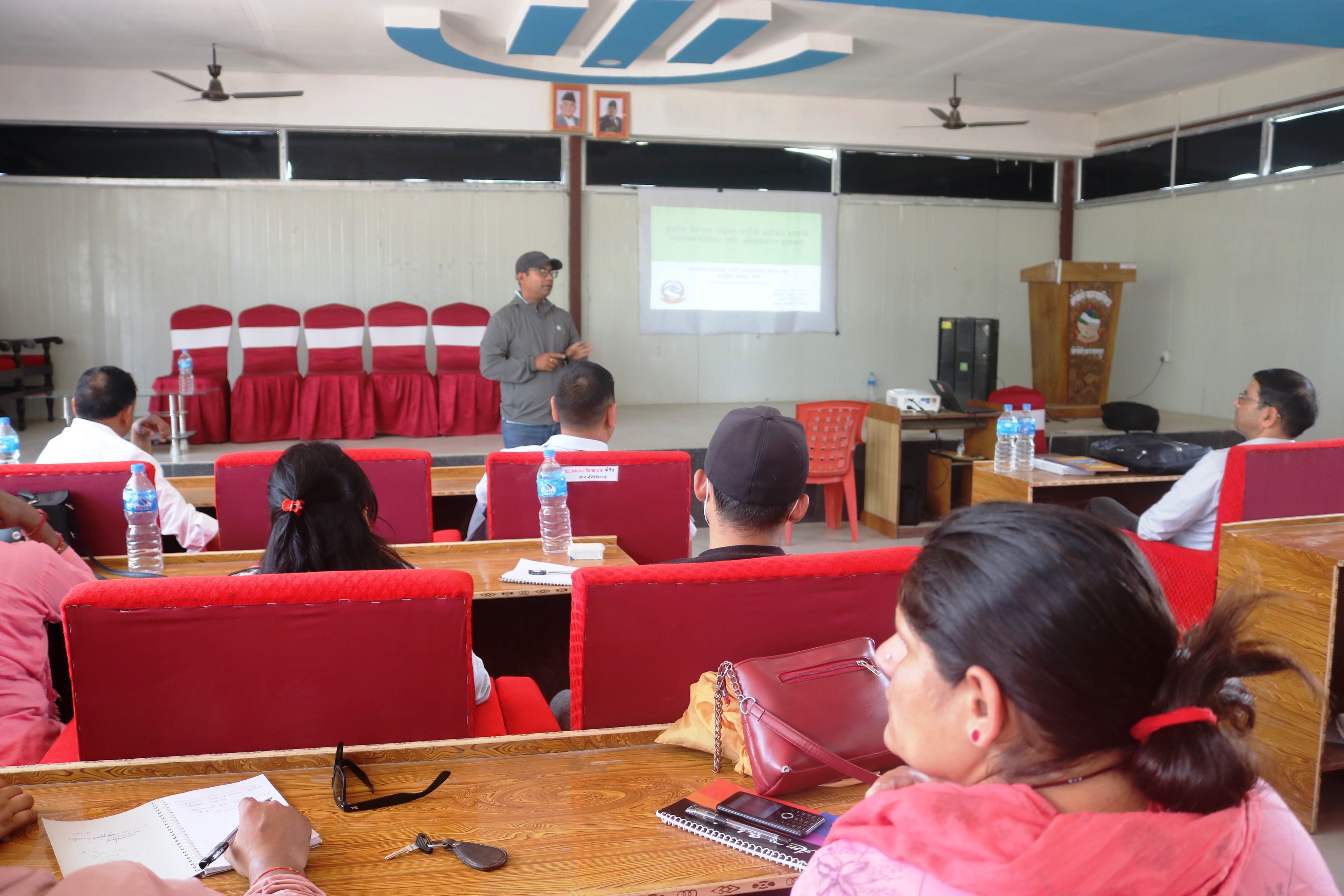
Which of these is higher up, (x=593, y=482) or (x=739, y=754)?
(x=593, y=482)

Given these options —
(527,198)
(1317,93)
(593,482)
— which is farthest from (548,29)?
(1317,93)

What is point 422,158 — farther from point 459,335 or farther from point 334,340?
point 334,340

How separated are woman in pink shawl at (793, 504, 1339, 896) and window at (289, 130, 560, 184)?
27.1 ft

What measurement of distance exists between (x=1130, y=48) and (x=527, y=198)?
4.97 metres

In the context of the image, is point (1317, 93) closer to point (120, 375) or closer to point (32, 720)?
point (120, 375)

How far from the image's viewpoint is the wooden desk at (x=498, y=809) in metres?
1.05

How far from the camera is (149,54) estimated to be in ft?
23.4

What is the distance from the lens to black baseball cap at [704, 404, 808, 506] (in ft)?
5.90

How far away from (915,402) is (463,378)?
3446 mm

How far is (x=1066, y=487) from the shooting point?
488 centimetres

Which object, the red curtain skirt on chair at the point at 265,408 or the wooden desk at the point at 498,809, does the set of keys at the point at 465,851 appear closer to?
the wooden desk at the point at 498,809

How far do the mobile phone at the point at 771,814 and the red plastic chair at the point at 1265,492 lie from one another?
88.4 inches

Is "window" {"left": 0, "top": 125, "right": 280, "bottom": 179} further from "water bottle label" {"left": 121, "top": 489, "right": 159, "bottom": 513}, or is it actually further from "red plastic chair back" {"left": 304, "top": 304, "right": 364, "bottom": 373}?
"water bottle label" {"left": 121, "top": 489, "right": 159, "bottom": 513}

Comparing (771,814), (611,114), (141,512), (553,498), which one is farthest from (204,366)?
(771,814)
